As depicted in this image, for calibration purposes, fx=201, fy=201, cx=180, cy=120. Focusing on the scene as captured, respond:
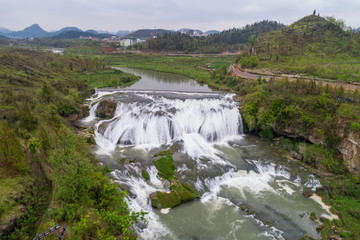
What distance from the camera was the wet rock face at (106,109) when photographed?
1066 inches

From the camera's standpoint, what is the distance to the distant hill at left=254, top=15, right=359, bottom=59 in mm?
48959

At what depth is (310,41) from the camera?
5303cm

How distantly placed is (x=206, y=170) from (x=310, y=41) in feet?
176

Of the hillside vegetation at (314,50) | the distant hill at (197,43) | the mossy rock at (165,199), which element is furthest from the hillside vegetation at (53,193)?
the distant hill at (197,43)

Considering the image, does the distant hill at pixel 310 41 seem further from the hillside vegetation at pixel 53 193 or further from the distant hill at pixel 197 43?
the hillside vegetation at pixel 53 193

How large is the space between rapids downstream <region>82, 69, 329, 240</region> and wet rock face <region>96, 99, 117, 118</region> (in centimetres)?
68

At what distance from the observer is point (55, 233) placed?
821 centimetres

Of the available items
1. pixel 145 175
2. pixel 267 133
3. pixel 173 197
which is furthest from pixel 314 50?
pixel 173 197

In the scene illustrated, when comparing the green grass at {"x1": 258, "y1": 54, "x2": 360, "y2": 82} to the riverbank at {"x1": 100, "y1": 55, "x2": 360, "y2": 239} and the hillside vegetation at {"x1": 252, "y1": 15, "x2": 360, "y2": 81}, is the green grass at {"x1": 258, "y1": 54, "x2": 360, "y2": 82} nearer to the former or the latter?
the hillside vegetation at {"x1": 252, "y1": 15, "x2": 360, "y2": 81}

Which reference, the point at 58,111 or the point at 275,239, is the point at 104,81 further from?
the point at 275,239

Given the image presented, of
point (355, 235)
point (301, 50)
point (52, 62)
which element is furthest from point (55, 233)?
point (301, 50)

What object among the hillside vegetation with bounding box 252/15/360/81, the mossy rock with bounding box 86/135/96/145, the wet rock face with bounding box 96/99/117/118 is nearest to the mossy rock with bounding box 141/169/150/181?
the mossy rock with bounding box 86/135/96/145

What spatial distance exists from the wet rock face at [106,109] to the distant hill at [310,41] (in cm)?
3984

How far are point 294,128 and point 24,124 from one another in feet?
88.0
